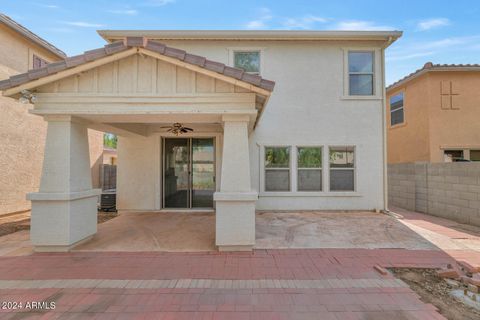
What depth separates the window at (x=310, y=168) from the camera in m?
8.74

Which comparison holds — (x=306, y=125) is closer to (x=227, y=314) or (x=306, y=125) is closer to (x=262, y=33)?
(x=262, y=33)

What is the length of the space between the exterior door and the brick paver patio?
4.15 metres

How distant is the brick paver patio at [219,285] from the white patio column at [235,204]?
314 millimetres

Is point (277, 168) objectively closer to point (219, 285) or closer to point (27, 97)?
point (219, 285)

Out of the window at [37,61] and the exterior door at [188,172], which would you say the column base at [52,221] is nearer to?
the exterior door at [188,172]

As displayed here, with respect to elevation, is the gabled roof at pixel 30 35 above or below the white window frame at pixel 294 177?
above

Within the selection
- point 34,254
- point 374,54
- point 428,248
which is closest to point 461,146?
point 374,54

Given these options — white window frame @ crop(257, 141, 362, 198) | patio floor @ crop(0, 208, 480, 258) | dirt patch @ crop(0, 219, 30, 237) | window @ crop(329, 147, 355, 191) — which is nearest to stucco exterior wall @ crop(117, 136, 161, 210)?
patio floor @ crop(0, 208, 480, 258)

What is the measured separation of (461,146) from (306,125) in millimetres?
8068

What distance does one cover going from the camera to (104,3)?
28.2 feet

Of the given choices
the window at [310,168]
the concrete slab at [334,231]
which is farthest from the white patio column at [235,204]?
the window at [310,168]

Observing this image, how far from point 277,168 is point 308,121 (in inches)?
83.1

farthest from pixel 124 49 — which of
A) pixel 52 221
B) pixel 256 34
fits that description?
pixel 256 34

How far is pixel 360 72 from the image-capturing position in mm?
8781
